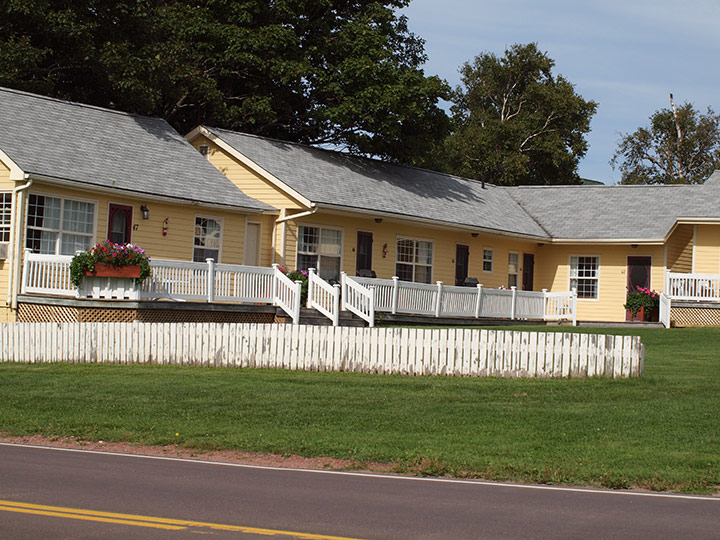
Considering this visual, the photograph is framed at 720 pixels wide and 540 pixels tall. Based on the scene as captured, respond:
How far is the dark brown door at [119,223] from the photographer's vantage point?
26.1 metres

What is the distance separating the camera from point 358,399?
1563cm

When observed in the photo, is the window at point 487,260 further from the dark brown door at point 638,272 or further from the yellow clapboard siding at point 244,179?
the yellow clapboard siding at point 244,179

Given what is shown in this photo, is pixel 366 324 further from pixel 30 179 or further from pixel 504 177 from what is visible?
pixel 504 177

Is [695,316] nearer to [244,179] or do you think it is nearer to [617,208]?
[617,208]

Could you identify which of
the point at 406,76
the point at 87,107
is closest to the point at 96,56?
the point at 87,107

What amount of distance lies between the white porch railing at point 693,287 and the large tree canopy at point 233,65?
10.1 m

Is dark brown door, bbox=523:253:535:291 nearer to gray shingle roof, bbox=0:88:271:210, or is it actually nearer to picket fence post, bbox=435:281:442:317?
picket fence post, bbox=435:281:442:317

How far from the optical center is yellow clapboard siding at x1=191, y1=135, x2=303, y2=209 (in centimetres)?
3045

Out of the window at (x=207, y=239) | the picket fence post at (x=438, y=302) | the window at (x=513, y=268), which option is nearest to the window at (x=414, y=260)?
the picket fence post at (x=438, y=302)

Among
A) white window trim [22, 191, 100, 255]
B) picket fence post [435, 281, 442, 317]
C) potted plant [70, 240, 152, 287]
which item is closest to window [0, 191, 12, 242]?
white window trim [22, 191, 100, 255]

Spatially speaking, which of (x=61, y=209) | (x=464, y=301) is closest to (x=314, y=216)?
(x=464, y=301)

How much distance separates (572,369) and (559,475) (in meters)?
7.15

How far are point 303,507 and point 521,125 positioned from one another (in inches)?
1965

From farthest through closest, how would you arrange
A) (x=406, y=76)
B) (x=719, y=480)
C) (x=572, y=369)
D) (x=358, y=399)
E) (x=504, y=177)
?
1. (x=504, y=177)
2. (x=406, y=76)
3. (x=572, y=369)
4. (x=358, y=399)
5. (x=719, y=480)
